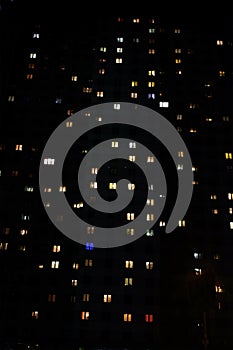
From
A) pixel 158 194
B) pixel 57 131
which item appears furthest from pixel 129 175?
pixel 57 131

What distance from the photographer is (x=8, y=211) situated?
6322 cm

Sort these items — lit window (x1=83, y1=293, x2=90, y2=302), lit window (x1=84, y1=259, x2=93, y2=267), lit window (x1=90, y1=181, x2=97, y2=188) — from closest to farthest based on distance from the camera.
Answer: lit window (x1=83, y1=293, x2=90, y2=302) → lit window (x1=84, y1=259, x2=93, y2=267) → lit window (x1=90, y1=181, x2=97, y2=188)

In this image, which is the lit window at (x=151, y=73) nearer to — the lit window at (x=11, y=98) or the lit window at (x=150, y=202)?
the lit window at (x=150, y=202)

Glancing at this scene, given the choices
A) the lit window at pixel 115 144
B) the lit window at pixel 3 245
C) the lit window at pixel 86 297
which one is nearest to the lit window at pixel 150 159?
the lit window at pixel 115 144

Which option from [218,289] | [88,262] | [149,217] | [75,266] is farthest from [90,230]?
[218,289]

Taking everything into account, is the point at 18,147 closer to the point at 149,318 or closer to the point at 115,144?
the point at 115,144

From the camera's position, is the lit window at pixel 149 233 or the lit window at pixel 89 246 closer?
the lit window at pixel 89 246

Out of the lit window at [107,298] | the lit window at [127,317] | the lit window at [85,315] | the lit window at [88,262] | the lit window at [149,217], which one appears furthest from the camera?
the lit window at [149,217]

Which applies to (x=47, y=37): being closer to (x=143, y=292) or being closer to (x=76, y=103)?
(x=76, y=103)

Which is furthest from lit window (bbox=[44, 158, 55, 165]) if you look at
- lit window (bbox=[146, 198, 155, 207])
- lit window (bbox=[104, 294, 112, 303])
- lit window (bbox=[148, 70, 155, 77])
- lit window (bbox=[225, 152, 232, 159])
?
lit window (bbox=[225, 152, 232, 159])

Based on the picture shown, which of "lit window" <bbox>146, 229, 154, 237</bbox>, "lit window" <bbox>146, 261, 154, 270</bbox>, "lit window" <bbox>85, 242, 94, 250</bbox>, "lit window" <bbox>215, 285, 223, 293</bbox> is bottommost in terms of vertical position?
"lit window" <bbox>215, 285, 223, 293</bbox>

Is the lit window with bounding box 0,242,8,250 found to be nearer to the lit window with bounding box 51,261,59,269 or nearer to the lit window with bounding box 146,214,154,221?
the lit window with bounding box 51,261,59,269

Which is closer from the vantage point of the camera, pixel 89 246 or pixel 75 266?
pixel 89 246

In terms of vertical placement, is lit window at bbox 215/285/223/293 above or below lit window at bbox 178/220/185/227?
below
